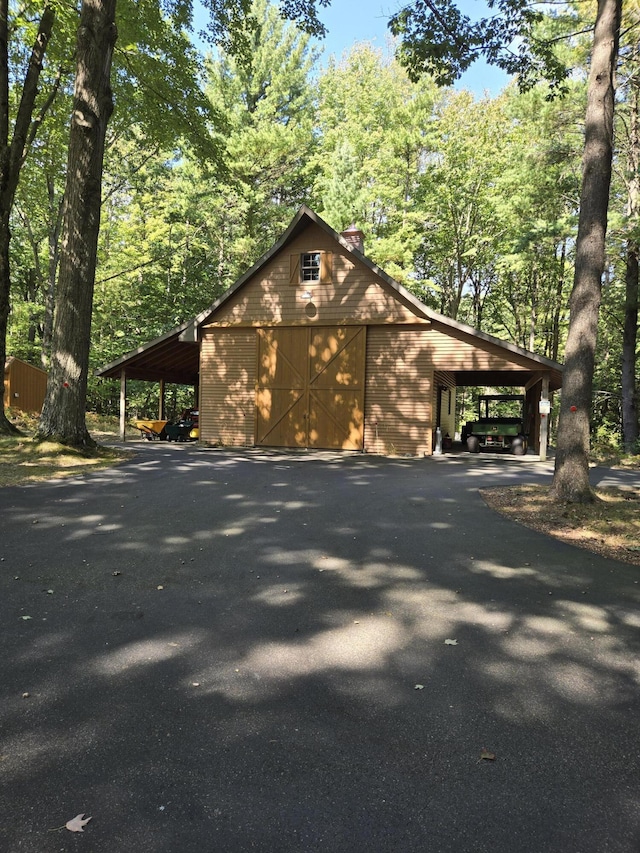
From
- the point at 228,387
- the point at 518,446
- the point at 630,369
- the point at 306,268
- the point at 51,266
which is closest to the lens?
the point at 306,268

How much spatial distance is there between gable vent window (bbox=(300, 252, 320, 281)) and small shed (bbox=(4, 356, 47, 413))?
12.4m

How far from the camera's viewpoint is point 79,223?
1141 cm

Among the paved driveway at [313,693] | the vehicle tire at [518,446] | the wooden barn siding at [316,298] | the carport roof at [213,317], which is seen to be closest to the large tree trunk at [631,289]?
the carport roof at [213,317]

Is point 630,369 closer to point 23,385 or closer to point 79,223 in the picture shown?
point 79,223

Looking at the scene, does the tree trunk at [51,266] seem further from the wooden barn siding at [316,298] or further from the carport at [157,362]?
the wooden barn siding at [316,298]

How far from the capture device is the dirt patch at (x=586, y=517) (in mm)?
6078

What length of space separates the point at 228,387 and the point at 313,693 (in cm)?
1628

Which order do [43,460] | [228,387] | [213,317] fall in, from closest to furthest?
[43,460] < [228,387] < [213,317]

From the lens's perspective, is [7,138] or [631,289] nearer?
[7,138]

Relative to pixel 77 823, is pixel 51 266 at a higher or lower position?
higher

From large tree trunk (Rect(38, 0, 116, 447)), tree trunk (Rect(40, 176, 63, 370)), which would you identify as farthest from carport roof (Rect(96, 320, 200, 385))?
tree trunk (Rect(40, 176, 63, 370))

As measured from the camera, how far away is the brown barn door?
1722 centimetres

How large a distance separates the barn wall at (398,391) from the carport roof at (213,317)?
107 cm

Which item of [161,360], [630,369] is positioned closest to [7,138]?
[161,360]
